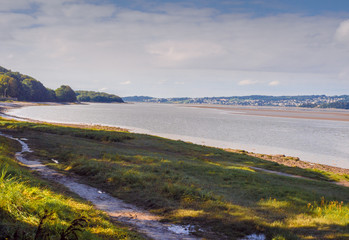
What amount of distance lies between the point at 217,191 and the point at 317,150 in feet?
134

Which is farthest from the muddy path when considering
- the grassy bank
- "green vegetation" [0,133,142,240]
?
"green vegetation" [0,133,142,240]

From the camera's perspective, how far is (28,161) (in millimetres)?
20344

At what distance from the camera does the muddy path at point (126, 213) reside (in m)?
9.91

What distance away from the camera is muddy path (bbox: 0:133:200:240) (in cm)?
991

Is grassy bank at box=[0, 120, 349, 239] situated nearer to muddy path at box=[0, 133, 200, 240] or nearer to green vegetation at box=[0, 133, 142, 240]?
muddy path at box=[0, 133, 200, 240]

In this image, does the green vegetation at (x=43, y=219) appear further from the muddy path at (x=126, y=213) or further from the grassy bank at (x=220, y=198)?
the grassy bank at (x=220, y=198)

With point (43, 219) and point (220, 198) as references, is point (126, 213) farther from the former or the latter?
point (43, 219)

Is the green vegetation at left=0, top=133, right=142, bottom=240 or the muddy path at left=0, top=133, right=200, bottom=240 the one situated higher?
the green vegetation at left=0, top=133, right=142, bottom=240

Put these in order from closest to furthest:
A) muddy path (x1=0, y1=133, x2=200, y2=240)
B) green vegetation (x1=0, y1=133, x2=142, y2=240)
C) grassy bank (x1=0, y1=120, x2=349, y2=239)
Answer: green vegetation (x1=0, y1=133, x2=142, y2=240) → muddy path (x1=0, y1=133, x2=200, y2=240) → grassy bank (x1=0, y1=120, x2=349, y2=239)

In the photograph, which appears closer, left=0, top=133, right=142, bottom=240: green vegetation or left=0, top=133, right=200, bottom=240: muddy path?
left=0, top=133, right=142, bottom=240: green vegetation

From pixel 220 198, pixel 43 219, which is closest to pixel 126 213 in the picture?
pixel 220 198

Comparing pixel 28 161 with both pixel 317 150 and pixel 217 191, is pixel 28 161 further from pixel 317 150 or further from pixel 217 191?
pixel 317 150

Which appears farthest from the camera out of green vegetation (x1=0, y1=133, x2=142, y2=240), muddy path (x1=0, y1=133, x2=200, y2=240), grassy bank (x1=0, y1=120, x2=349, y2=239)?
grassy bank (x1=0, y1=120, x2=349, y2=239)

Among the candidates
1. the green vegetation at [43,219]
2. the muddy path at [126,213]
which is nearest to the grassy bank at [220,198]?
the muddy path at [126,213]
